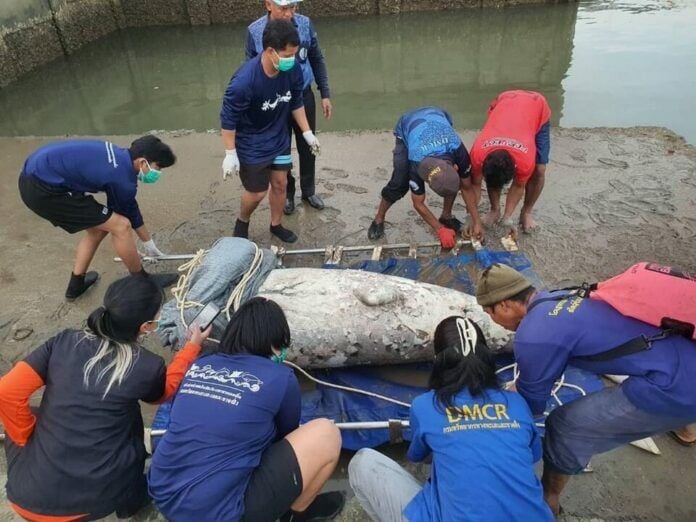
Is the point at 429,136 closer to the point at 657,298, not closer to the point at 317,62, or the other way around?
the point at 317,62

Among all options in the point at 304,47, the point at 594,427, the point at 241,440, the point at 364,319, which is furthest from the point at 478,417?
the point at 304,47

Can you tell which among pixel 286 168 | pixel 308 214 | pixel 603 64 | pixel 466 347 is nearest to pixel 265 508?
pixel 466 347

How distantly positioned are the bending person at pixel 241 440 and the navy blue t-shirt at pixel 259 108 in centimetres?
213

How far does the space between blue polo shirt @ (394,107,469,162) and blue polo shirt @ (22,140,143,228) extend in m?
2.16

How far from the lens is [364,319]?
308 cm

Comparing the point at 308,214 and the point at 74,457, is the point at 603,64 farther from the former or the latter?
the point at 74,457

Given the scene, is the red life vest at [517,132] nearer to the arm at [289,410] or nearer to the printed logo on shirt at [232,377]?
the arm at [289,410]

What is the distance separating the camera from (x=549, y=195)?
500 cm

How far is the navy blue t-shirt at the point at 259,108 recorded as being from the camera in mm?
3723

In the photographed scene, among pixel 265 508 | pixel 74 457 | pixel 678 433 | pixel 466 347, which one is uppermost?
pixel 466 347

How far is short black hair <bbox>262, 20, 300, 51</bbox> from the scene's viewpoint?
3.54 metres

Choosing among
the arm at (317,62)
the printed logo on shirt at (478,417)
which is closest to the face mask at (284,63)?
the arm at (317,62)

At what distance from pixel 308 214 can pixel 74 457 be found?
3.24m

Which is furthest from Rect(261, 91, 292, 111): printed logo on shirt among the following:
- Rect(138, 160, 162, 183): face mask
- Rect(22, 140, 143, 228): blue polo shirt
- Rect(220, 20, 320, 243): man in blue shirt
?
Rect(22, 140, 143, 228): blue polo shirt
